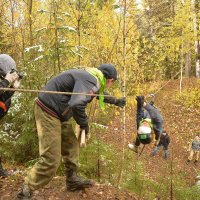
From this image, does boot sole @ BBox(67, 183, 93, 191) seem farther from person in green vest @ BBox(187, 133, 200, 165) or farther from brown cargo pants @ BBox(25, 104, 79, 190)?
person in green vest @ BBox(187, 133, 200, 165)

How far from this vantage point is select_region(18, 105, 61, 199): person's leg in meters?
3.85

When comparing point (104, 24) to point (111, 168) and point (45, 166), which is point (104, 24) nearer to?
point (111, 168)

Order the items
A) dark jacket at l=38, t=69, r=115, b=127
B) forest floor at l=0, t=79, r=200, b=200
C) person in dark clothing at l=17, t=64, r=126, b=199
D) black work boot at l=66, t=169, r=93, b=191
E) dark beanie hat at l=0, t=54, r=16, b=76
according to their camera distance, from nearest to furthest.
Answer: dark jacket at l=38, t=69, r=115, b=127 < person in dark clothing at l=17, t=64, r=126, b=199 < dark beanie hat at l=0, t=54, r=16, b=76 < black work boot at l=66, t=169, r=93, b=191 < forest floor at l=0, t=79, r=200, b=200

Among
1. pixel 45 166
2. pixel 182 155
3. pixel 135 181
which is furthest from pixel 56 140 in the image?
pixel 182 155

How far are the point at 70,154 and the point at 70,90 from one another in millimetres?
1011

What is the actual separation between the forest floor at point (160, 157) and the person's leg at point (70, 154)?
156 millimetres

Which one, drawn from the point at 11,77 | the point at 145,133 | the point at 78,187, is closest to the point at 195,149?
the point at 145,133

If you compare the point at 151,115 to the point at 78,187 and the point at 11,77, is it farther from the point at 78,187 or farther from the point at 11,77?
the point at 11,77

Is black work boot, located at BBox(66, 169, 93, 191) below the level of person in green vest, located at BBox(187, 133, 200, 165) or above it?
above

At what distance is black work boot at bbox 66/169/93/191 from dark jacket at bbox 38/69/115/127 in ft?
2.92

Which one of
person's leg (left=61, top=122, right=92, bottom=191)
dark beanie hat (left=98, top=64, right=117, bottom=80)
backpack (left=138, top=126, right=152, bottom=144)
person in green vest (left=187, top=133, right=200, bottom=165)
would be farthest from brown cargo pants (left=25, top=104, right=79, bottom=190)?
person in green vest (left=187, top=133, right=200, bottom=165)

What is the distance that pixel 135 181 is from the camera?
19.9ft

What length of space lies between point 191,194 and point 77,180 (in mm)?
2917

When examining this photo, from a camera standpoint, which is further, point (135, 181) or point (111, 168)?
point (111, 168)
